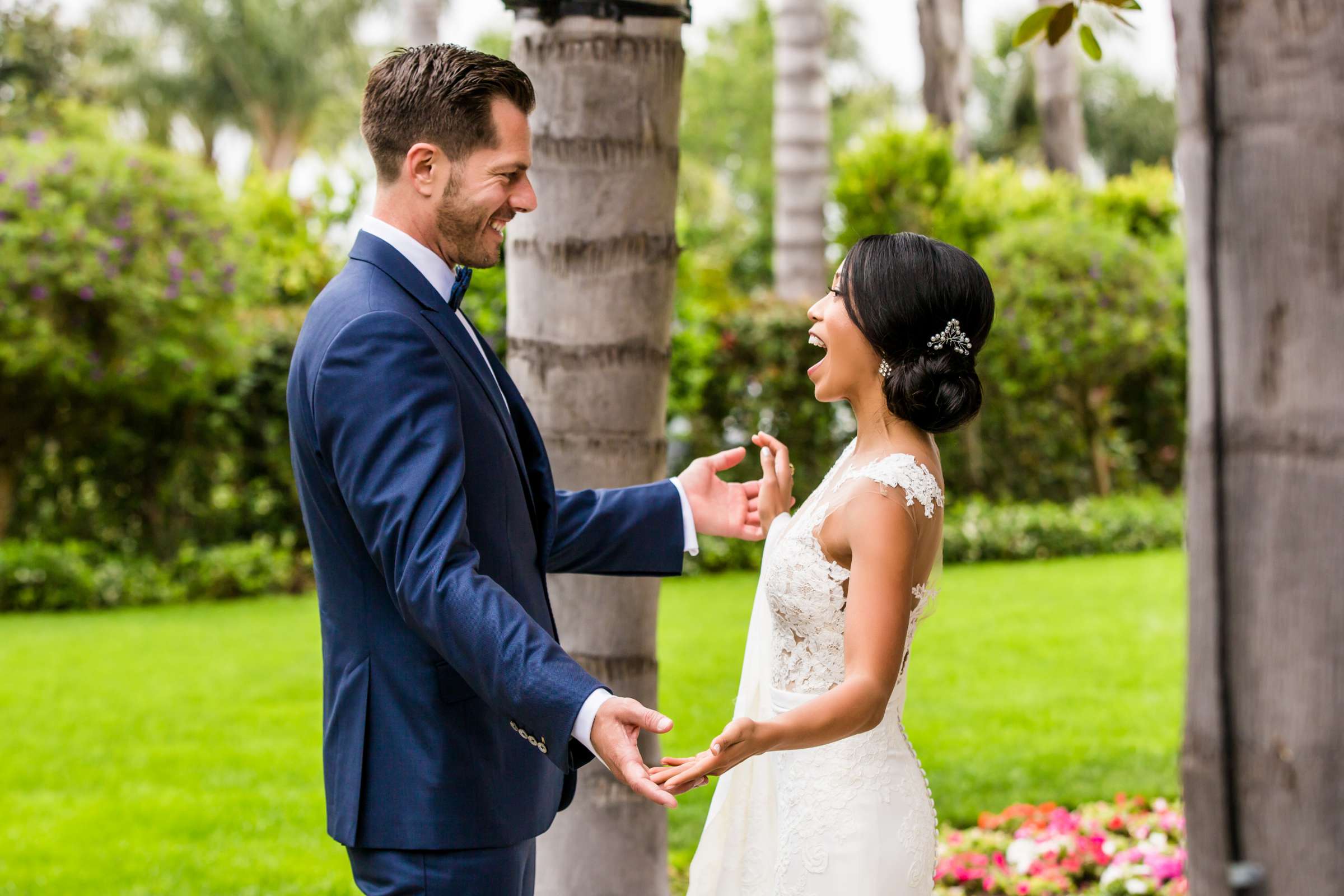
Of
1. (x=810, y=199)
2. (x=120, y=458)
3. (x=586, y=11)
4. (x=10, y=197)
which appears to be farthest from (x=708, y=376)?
(x=586, y=11)

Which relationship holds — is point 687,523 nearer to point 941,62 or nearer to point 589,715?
point 589,715

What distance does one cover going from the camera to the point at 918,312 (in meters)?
2.55

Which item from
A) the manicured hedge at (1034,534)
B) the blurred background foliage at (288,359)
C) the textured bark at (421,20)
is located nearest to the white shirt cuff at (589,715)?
the blurred background foliage at (288,359)

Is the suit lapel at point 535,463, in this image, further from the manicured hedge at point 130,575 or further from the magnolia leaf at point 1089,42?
the manicured hedge at point 130,575

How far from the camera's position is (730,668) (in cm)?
814

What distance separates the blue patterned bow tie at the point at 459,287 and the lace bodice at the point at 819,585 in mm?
751

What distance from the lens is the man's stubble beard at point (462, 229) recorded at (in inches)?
92.9

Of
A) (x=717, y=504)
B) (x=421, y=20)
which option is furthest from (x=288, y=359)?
(x=717, y=504)

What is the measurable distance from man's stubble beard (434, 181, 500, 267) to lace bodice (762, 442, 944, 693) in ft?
2.50

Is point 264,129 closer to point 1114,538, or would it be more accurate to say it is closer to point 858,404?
point 1114,538

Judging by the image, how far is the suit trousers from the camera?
224 cm

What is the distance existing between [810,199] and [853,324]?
1228 cm

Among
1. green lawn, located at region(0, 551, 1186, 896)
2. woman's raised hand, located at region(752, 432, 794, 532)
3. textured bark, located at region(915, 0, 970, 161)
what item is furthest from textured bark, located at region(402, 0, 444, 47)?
woman's raised hand, located at region(752, 432, 794, 532)

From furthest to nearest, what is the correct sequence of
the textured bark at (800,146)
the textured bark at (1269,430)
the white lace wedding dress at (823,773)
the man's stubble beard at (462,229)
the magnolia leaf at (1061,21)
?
1. the textured bark at (800,146)
2. the magnolia leaf at (1061,21)
3. the white lace wedding dress at (823,773)
4. the man's stubble beard at (462,229)
5. the textured bark at (1269,430)
